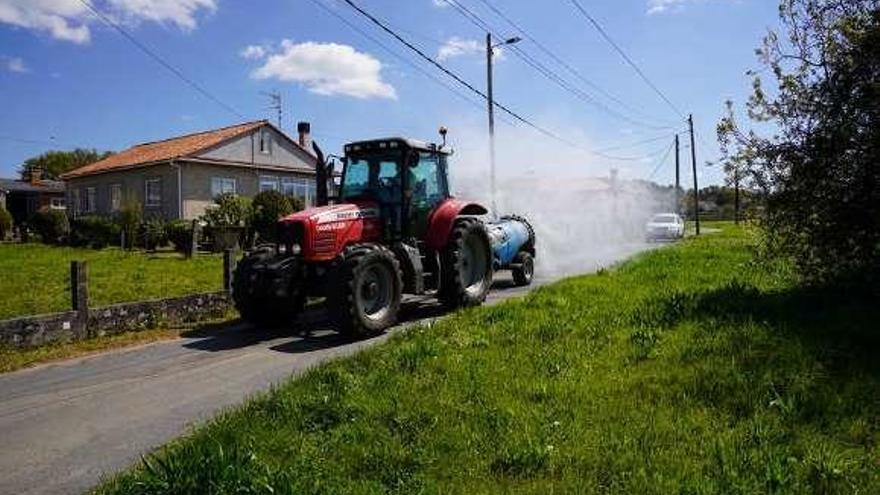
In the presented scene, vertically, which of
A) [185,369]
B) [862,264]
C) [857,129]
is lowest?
[185,369]

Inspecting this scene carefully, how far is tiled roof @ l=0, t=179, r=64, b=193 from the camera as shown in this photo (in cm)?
5722

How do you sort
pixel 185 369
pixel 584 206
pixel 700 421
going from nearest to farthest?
pixel 700 421, pixel 185 369, pixel 584 206

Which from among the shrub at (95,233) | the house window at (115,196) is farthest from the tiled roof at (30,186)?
the shrub at (95,233)

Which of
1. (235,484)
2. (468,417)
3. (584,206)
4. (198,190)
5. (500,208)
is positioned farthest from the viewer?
(584,206)

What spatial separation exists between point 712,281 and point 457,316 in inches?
180

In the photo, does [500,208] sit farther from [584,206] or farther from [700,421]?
[700,421]

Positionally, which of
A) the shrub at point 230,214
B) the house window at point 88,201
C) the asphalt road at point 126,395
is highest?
the house window at point 88,201

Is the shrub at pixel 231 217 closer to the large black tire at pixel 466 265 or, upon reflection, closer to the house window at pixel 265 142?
the house window at pixel 265 142

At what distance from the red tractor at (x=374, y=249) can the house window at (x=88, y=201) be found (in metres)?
28.5

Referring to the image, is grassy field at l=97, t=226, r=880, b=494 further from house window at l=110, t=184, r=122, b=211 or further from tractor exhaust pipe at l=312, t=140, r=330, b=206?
house window at l=110, t=184, r=122, b=211

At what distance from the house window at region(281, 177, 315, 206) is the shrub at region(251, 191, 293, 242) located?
8623mm

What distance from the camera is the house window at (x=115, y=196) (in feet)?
110

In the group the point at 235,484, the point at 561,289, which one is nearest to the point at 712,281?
the point at 561,289

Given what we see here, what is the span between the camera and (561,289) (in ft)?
37.7
